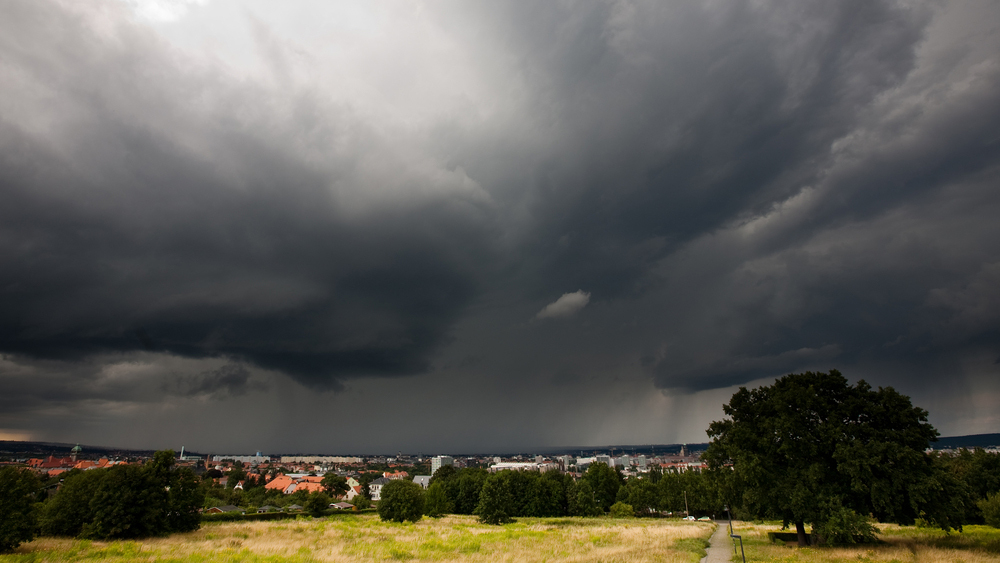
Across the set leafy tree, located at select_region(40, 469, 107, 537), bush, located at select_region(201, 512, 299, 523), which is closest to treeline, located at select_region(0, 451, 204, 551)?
leafy tree, located at select_region(40, 469, 107, 537)

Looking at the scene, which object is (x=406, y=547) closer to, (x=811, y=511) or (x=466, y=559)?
(x=466, y=559)

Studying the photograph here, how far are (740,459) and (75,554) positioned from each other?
46.7 metres

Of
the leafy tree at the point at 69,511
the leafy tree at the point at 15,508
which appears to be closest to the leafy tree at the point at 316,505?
the leafy tree at the point at 69,511

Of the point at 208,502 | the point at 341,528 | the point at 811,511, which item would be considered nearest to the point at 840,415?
the point at 811,511

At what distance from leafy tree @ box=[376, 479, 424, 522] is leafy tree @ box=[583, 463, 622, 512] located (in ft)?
154

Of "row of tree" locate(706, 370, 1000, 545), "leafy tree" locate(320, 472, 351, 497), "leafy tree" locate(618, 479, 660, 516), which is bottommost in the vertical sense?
"leafy tree" locate(320, 472, 351, 497)

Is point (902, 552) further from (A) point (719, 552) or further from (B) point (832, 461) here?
(A) point (719, 552)

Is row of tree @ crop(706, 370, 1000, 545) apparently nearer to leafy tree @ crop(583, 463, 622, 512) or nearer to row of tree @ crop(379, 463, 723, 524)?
row of tree @ crop(379, 463, 723, 524)

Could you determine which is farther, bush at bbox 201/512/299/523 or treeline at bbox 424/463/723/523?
treeline at bbox 424/463/723/523

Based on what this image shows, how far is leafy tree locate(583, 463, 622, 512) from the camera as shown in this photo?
98.2 meters

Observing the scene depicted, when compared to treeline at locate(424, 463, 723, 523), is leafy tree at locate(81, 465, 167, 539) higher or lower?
higher

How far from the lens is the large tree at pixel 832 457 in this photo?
28.7 m

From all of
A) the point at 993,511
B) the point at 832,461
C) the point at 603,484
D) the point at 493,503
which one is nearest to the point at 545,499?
the point at 603,484

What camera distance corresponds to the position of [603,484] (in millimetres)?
99250
